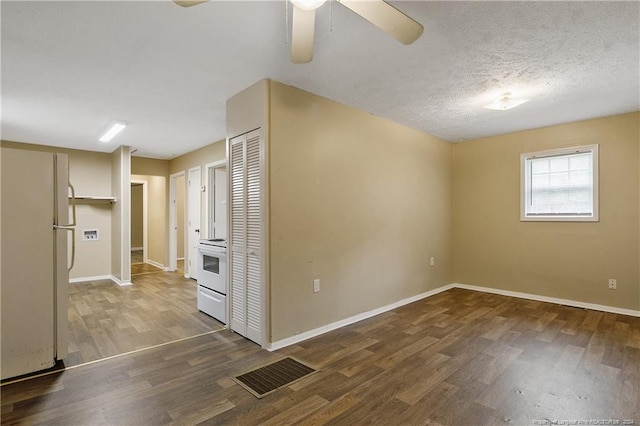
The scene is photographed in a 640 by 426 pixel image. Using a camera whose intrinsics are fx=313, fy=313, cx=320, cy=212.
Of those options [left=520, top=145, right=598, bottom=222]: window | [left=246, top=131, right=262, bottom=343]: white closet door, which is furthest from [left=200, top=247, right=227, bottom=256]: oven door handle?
[left=520, top=145, right=598, bottom=222]: window

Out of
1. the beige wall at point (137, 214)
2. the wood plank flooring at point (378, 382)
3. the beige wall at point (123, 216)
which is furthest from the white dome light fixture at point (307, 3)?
the beige wall at point (137, 214)

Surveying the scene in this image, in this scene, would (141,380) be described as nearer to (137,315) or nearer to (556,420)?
(137,315)

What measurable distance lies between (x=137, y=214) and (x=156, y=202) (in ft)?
12.7

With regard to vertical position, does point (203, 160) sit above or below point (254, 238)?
above

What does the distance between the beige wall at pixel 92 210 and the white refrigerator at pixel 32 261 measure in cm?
412

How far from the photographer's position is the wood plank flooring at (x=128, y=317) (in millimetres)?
2992

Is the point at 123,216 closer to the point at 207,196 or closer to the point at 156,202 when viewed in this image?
the point at 207,196

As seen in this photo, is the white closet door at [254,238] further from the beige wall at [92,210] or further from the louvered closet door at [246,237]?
the beige wall at [92,210]

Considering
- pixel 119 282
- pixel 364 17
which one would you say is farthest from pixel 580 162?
pixel 119 282

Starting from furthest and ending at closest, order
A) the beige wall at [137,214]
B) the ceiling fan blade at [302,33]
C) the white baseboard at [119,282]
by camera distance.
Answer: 1. the beige wall at [137,214]
2. the white baseboard at [119,282]
3. the ceiling fan blade at [302,33]

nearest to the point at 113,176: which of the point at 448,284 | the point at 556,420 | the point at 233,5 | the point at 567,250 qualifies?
the point at 233,5

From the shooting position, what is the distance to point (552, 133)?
174 inches

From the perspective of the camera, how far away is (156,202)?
768 centimetres

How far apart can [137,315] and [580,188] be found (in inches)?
237
